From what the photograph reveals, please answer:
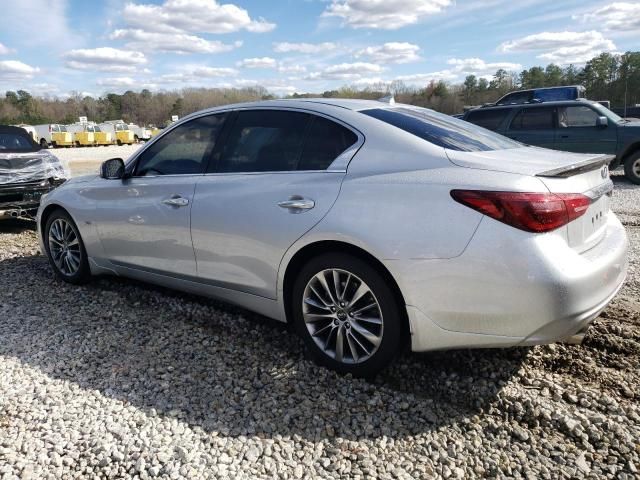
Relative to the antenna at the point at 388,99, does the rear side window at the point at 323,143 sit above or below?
below

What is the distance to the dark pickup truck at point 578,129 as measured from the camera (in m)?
11.2

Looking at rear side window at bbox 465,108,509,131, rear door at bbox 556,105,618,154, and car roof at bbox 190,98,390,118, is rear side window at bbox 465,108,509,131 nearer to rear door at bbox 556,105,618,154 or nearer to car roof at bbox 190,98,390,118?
rear door at bbox 556,105,618,154

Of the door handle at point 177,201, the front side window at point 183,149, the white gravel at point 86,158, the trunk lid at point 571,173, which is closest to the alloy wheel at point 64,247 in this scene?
the front side window at point 183,149

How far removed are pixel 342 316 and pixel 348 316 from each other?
43mm

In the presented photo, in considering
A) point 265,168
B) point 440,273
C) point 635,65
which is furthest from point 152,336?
point 635,65

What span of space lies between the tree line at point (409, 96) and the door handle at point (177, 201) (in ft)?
120

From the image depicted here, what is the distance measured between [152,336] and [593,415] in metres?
2.87

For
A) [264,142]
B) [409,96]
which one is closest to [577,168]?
[264,142]

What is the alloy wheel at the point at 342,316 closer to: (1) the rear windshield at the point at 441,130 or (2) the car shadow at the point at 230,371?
(2) the car shadow at the point at 230,371

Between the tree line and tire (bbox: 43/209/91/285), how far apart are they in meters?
35.4

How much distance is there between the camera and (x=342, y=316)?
315 cm

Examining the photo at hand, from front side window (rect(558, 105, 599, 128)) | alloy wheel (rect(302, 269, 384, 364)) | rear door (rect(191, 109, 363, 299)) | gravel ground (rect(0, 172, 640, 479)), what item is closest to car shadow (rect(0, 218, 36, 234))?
gravel ground (rect(0, 172, 640, 479))

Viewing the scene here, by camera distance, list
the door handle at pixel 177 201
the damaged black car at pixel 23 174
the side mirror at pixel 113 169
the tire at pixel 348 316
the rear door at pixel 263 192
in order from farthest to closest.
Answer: the damaged black car at pixel 23 174
the side mirror at pixel 113 169
the door handle at pixel 177 201
the rear door at pixel 263 192
the tire at pixel 348 316

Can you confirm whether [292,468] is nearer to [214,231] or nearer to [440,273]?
[440,273]
